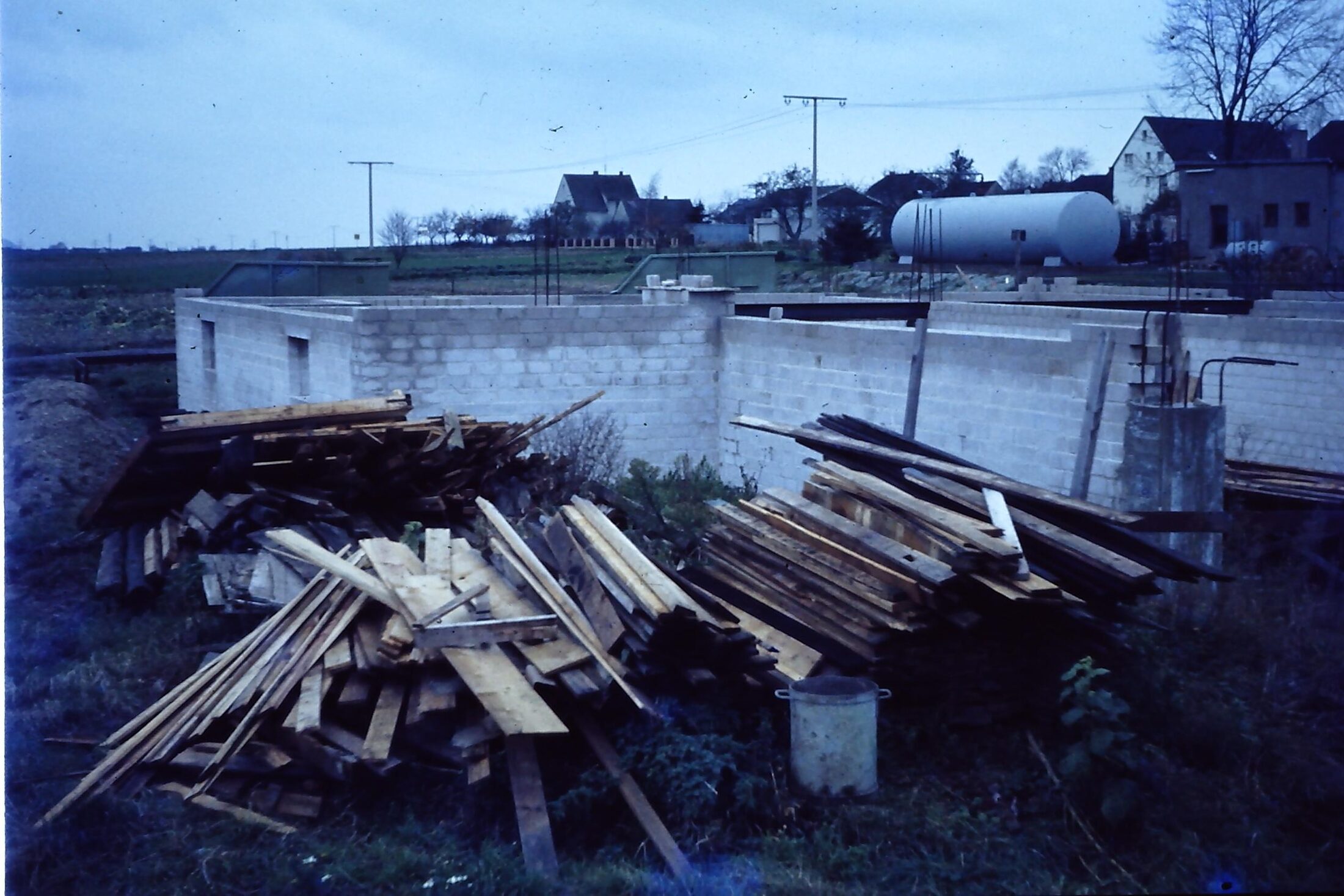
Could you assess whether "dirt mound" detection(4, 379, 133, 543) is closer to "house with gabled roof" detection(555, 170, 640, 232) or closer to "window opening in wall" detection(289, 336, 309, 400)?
"window opening in wall" detection(289, 336, 309, 400)

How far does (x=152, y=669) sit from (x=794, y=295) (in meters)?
17.0

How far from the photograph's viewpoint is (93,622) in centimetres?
959

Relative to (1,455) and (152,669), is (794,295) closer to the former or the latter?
(152,669)

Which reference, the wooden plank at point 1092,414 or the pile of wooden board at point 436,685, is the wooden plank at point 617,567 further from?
the wooden plank at point 1092,414

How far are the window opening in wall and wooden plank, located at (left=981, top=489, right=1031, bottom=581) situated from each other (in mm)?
11066

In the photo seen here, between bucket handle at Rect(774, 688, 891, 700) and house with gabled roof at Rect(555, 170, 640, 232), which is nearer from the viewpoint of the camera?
bucket handle at Rect(774, 688, 891, 700)

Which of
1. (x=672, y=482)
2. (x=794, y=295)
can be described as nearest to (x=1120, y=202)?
(x=794, y=295)

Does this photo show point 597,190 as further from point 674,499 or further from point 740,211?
point 674,499

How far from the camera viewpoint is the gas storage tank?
32438 mm

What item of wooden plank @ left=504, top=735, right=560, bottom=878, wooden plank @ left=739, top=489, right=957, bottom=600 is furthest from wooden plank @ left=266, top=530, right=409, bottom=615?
wooden plank @ left=739, top=489, right=957, bottom=600

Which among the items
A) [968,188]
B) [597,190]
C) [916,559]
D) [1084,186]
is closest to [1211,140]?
[916,559]

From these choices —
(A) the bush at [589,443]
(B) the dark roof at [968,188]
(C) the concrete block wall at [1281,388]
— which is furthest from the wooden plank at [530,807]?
(B) the dark roof at [968,188]

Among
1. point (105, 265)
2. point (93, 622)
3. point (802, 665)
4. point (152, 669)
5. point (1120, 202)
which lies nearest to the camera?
point (802, 665)

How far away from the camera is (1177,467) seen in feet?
29.1
